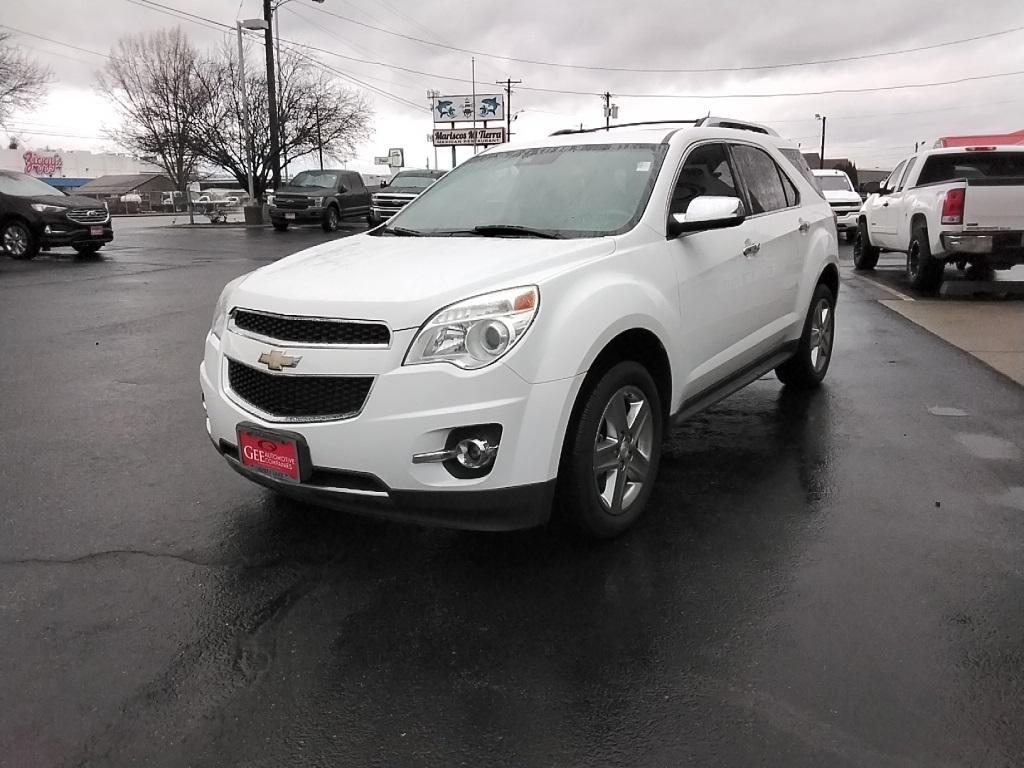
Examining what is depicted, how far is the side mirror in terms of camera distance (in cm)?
398

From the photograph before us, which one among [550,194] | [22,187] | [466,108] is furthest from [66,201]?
[466,108]

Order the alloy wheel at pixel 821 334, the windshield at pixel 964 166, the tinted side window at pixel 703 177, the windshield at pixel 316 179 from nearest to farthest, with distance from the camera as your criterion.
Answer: the tinted side window at pixel 703 177
the alloy wheel at pixel 821 334
the windshield at pixel 964 166
the windshield at pixel 316 179

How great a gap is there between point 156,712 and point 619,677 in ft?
4.84

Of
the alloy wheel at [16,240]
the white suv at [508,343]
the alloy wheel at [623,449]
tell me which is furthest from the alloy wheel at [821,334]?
the alloy wheel at [16,240]

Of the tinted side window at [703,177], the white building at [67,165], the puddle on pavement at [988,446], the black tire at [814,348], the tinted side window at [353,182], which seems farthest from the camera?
the white building at [67,165]

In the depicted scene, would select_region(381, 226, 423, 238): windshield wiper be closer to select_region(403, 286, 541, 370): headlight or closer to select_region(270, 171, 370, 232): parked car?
select_region(403, 286, 541, 370): headlight

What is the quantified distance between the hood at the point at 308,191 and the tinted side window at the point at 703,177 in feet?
79.9

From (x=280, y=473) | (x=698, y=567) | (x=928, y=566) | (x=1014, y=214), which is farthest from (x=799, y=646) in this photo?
(x=1014, y=214)

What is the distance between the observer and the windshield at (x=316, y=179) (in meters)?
28.5

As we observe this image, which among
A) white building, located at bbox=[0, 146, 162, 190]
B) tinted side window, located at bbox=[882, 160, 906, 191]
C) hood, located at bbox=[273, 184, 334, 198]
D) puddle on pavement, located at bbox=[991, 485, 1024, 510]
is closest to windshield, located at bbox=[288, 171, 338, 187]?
hood, located at bbox=[273, 184, 334, 198]

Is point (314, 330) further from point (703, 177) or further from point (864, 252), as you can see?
point (864, 252)

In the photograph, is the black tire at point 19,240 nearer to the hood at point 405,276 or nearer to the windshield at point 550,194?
the windshield at point 550,194

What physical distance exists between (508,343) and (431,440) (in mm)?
459

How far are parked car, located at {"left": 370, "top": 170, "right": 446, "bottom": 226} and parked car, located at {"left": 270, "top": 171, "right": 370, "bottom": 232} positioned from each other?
47.7 inches
